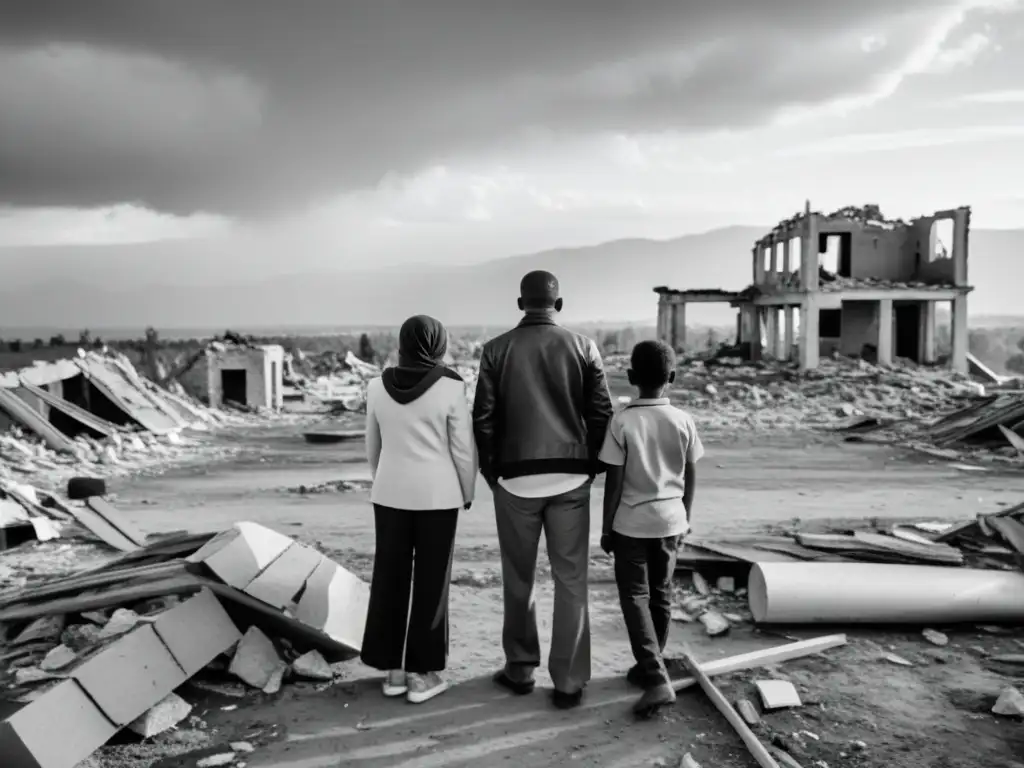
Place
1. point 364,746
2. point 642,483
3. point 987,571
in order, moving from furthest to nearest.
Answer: point 987,571 < point 642,483 < point 364,746

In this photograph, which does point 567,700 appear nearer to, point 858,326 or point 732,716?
point 732,716

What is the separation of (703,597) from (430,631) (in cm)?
227

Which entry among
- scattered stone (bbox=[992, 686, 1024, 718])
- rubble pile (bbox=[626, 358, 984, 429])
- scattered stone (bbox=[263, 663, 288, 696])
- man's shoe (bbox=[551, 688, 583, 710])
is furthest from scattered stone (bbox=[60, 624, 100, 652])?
rubble pile (bbox=[626, 358, 984, 429])

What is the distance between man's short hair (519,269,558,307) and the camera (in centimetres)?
371

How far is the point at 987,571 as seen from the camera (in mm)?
4805

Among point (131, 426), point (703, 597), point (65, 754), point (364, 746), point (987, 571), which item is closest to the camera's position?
point (65, 754)

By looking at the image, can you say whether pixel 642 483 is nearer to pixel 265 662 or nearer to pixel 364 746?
pixel 364 746

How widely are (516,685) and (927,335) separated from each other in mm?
31093

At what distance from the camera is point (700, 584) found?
5.38m

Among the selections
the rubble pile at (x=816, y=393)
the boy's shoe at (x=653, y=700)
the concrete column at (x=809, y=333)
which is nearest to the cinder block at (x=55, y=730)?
the boy's shoe at (x=653, y=700)

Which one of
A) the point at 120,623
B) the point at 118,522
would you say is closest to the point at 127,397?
the point at 118,522

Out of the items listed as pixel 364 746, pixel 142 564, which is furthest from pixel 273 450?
pixel 364 746

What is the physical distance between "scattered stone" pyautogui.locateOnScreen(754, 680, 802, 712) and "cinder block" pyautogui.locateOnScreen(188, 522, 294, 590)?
109 inches

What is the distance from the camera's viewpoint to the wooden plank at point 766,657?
12.9 feet
